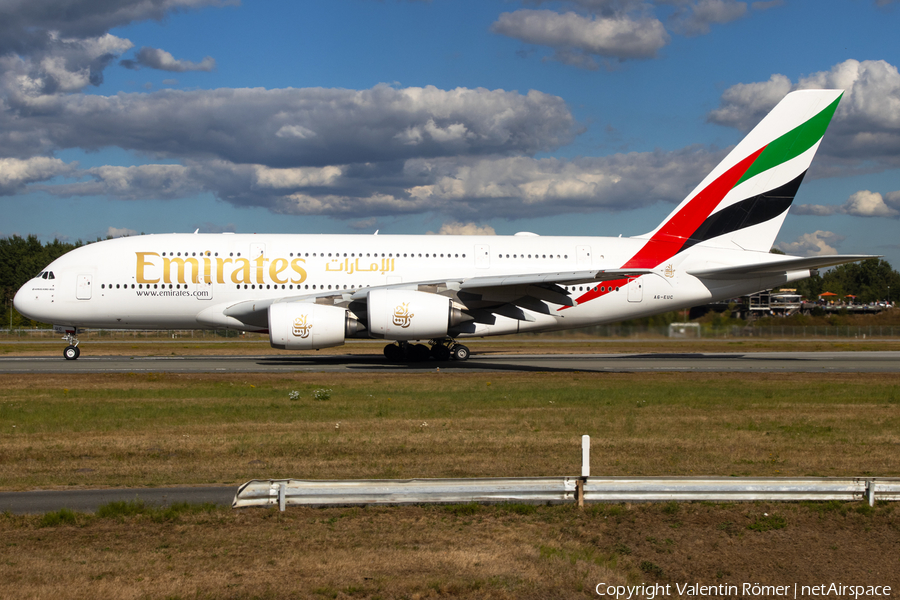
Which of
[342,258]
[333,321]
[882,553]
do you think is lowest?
[882,553]

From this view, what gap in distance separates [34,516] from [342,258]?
2044 centimetres

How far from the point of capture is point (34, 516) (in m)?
7.47

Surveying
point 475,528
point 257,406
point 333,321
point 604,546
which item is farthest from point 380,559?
point 333,321

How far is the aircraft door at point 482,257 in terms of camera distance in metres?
28.2

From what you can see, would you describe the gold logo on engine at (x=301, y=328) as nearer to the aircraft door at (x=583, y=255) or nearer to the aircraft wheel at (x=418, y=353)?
the aircraft wheel at (x=418, y=353)

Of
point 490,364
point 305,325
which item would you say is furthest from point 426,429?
point 490,364

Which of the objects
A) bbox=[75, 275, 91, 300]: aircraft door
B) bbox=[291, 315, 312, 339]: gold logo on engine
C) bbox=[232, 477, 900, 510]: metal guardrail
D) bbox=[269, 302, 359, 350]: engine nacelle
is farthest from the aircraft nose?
bbox=[232, 477, 900, 510]: metal guardrail

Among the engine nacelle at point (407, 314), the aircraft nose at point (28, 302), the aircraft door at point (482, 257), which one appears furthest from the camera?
the aircraft door at point (482, 257)

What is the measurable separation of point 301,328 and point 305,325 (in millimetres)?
164

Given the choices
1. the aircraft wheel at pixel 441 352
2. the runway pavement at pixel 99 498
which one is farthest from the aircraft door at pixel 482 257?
the runway pavement at pixel 99 498

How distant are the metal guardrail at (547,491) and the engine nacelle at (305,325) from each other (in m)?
16.8

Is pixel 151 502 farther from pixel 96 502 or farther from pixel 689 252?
pixel 689 252

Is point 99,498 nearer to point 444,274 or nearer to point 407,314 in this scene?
point 407,314

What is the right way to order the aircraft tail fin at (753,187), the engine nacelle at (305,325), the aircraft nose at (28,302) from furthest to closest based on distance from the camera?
the aircraft tail fin at (753,187)
the aircraft nose at (28,302)
the engine nacelle at (305,325)
